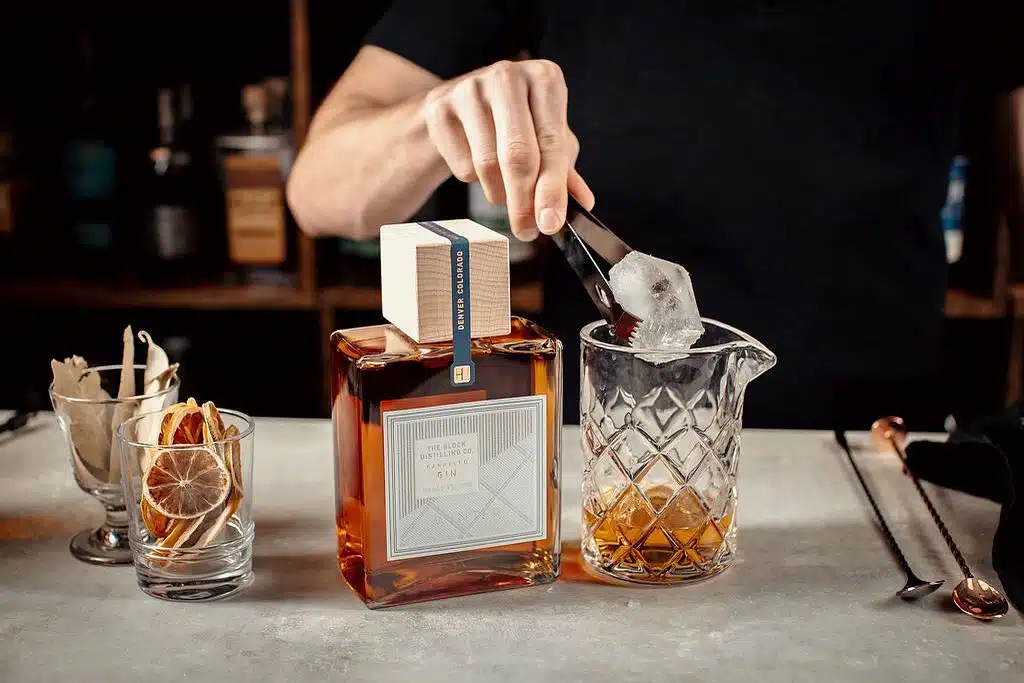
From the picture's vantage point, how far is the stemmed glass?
809mm

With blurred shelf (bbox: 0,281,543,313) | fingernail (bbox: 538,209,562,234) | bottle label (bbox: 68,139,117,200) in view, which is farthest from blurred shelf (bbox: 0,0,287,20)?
fingernail (bbox: 538,209,562,234)

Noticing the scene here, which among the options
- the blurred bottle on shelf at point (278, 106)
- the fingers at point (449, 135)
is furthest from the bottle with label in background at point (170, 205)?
the fingers at point (449, 135)

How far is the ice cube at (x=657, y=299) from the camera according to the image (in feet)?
2.47

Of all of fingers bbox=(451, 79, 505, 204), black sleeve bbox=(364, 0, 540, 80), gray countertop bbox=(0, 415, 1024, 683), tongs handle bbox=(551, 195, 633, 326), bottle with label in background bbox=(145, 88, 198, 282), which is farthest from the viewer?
bottle with label in background bbox=(145, 88, 198, 282)

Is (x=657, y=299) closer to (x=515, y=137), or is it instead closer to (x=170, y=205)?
(x=515, y=137)

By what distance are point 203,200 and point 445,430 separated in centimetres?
150

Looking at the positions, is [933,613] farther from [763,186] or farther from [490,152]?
[763,186]

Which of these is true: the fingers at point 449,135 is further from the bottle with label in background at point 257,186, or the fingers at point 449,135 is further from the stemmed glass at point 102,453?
the bottle with label in background at point 257,186

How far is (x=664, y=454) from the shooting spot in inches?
30.8

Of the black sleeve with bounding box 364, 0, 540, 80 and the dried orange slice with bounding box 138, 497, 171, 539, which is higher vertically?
the black sleeve with bounding box 364, 0, 540, 80

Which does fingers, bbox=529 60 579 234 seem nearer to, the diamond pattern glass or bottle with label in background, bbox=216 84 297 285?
the diamond pattern glass

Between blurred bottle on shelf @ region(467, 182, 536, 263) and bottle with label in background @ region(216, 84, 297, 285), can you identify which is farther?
bottle with label in background @ region(216, 84, 297, 285)

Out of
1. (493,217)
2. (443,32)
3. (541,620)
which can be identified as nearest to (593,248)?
(541,620)

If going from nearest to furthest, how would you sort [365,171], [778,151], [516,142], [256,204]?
[516,142]
[365,171]
[778,151]
[256,204]
